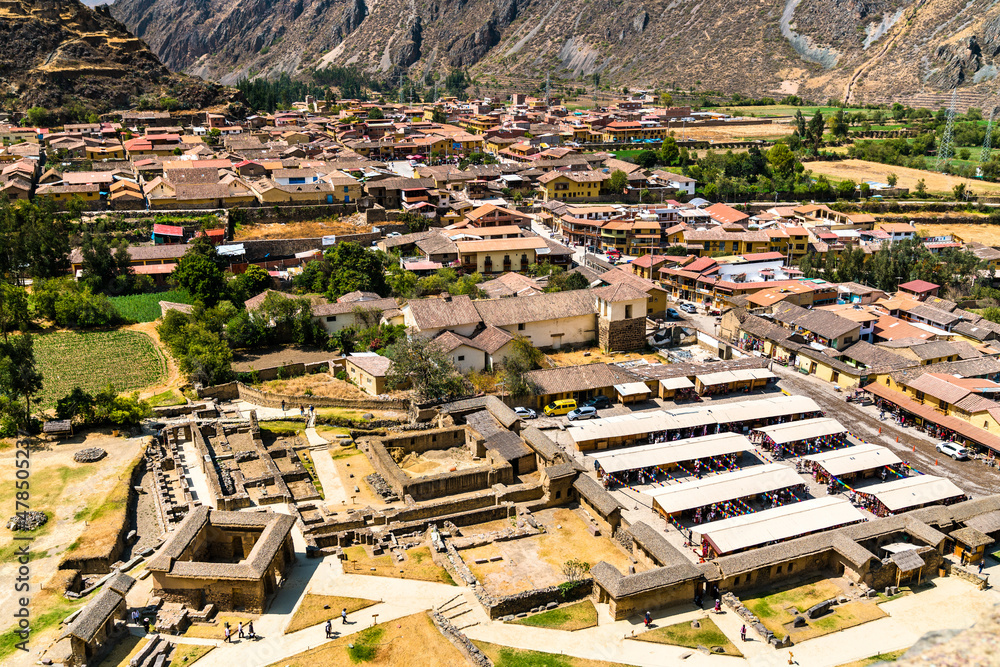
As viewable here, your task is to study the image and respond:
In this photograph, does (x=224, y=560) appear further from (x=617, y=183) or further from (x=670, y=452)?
(x=617, y=183)

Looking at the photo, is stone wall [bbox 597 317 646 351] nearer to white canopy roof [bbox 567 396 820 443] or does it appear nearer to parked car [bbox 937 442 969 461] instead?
white canopy roof [bbox 567 396 820 443]

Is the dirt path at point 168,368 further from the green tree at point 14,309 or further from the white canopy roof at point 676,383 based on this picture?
the white canopy roof at point 676,383

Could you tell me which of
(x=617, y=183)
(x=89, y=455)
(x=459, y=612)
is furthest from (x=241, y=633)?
(x=617, y=183)

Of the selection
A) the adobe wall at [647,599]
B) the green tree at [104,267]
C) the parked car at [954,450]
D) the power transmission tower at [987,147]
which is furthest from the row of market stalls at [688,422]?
the power transmission tower at [987,147]

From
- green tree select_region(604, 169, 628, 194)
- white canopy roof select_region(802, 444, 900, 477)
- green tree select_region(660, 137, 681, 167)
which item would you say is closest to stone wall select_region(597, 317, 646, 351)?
white canopy roof select_region(802, 444, 900, 477)

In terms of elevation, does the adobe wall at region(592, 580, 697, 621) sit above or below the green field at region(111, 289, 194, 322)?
below

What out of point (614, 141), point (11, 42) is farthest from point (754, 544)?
point (11, 42)
